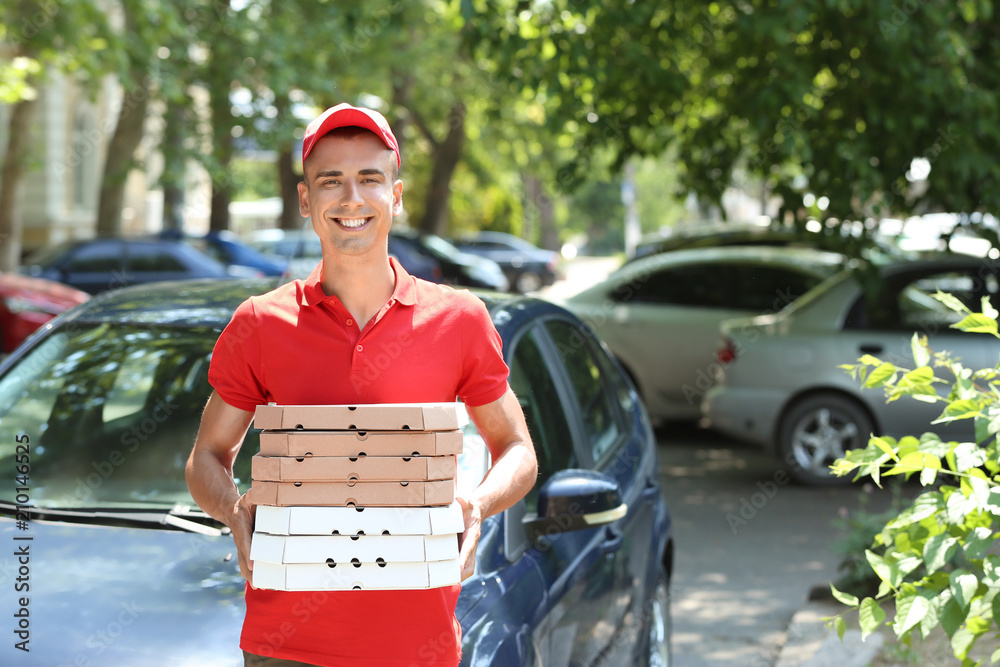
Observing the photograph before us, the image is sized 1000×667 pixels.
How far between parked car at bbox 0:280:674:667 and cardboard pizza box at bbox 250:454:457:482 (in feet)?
2.25

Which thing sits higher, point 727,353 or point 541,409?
point 541,409

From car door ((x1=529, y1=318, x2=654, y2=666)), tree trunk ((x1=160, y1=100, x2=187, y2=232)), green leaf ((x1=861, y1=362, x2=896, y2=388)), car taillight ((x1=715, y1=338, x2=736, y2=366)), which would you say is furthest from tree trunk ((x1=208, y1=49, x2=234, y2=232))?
green leaf ((x1=861, y1=362, x2=896, y2=388))

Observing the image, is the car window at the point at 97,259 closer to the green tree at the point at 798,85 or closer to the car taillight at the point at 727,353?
the green tree at the point at 798,85

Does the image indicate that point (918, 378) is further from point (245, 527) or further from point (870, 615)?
point (245, 527)

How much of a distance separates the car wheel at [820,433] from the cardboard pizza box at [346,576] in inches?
269

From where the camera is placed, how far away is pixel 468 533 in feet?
6.86

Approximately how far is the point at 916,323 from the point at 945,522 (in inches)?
230

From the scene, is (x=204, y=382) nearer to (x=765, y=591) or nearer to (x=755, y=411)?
(x=765, y=591)

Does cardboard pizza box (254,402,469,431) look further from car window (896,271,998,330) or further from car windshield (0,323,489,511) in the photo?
car window (896,271,998,330)

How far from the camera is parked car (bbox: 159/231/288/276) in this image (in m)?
16.2

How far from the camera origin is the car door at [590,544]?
123 inches

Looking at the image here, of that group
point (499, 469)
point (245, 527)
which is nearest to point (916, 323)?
point (499, 469)

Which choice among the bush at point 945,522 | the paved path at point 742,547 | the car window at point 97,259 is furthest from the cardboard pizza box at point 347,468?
the car window at point 97,259

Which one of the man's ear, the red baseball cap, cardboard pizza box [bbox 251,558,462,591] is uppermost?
the red baseball cap
